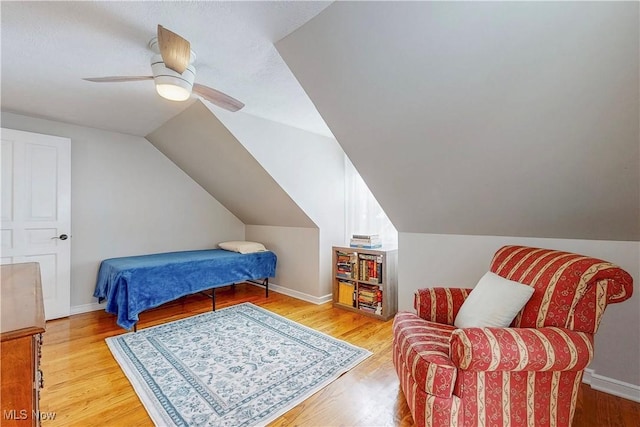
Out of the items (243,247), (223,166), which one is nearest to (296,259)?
(243,247)

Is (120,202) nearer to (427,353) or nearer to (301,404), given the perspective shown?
(301,404)

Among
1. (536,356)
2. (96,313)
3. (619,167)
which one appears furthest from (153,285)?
(619,167)

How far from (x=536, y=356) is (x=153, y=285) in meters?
3.06

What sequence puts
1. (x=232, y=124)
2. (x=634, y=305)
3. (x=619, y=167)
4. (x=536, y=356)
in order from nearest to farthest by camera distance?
(x=536, y=356) < (x=619, y=167) < (x=634, y=305) < (x=232, y=124)

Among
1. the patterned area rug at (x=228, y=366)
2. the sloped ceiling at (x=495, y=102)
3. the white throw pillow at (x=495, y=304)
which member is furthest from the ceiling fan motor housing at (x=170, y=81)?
the white throw pillow at (x=495, y=304)

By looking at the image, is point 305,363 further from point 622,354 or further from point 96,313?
point 96,313

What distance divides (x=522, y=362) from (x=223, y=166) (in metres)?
3.24

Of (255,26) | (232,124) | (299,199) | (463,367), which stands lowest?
(463,367)

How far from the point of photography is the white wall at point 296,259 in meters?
3.72

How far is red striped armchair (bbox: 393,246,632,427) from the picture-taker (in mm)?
1234

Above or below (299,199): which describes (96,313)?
below

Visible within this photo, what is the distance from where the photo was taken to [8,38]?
5.44 feet

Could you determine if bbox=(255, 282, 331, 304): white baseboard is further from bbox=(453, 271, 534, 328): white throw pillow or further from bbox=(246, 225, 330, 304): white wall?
bbox=(453, 271, 534, 328): white throw pillow

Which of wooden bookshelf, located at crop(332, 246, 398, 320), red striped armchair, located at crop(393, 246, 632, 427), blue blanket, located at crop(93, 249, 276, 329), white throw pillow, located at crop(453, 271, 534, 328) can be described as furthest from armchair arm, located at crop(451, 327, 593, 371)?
blue blanket, located at crop(93, 249, 276, 329)
